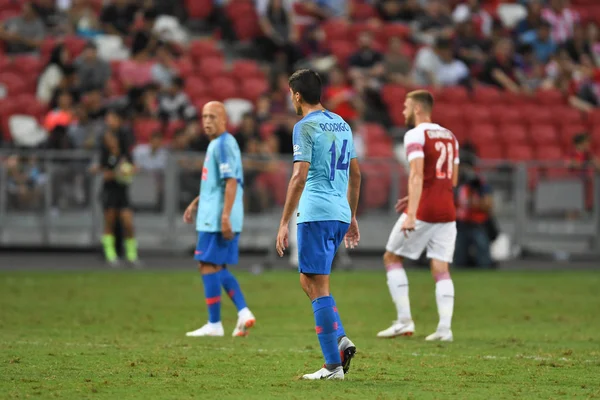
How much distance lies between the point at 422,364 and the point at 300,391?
1873mm

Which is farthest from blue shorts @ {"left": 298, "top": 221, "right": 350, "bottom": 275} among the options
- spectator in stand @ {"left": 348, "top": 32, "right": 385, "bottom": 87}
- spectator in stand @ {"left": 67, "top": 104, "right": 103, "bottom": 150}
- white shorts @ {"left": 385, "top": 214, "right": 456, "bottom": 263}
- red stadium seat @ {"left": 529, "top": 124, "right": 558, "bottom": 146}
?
red stadium seat @ {"left": 529, "top": 124, "right": 558, "bottom": 146}

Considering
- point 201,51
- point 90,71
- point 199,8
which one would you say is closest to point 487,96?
point 201,51

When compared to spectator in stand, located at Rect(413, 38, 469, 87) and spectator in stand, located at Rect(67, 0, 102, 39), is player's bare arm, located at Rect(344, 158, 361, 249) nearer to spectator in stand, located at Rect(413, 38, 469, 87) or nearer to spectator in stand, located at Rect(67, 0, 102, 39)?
spectator in stand, located at Rect(67, 0, 102, 39)

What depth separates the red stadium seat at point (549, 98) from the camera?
27359 mm

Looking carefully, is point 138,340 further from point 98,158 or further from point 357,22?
point 357,22

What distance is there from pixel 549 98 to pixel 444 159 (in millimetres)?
17380

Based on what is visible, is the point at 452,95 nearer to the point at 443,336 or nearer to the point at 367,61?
the point at 367,61

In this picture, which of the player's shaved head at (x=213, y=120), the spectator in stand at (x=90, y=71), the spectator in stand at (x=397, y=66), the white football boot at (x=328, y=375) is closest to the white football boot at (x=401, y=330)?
the player's shaved head at (x=213, y=120)

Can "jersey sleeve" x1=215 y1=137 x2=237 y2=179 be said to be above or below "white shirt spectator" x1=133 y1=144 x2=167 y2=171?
above

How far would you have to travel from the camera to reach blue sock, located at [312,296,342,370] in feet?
25.6

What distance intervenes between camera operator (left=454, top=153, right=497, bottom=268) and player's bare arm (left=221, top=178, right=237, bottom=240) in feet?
29.1

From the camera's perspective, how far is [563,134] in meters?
26.3

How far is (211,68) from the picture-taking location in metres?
24.3

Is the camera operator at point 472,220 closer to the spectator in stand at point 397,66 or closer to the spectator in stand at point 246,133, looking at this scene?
the spectator in stand at point 246,133
